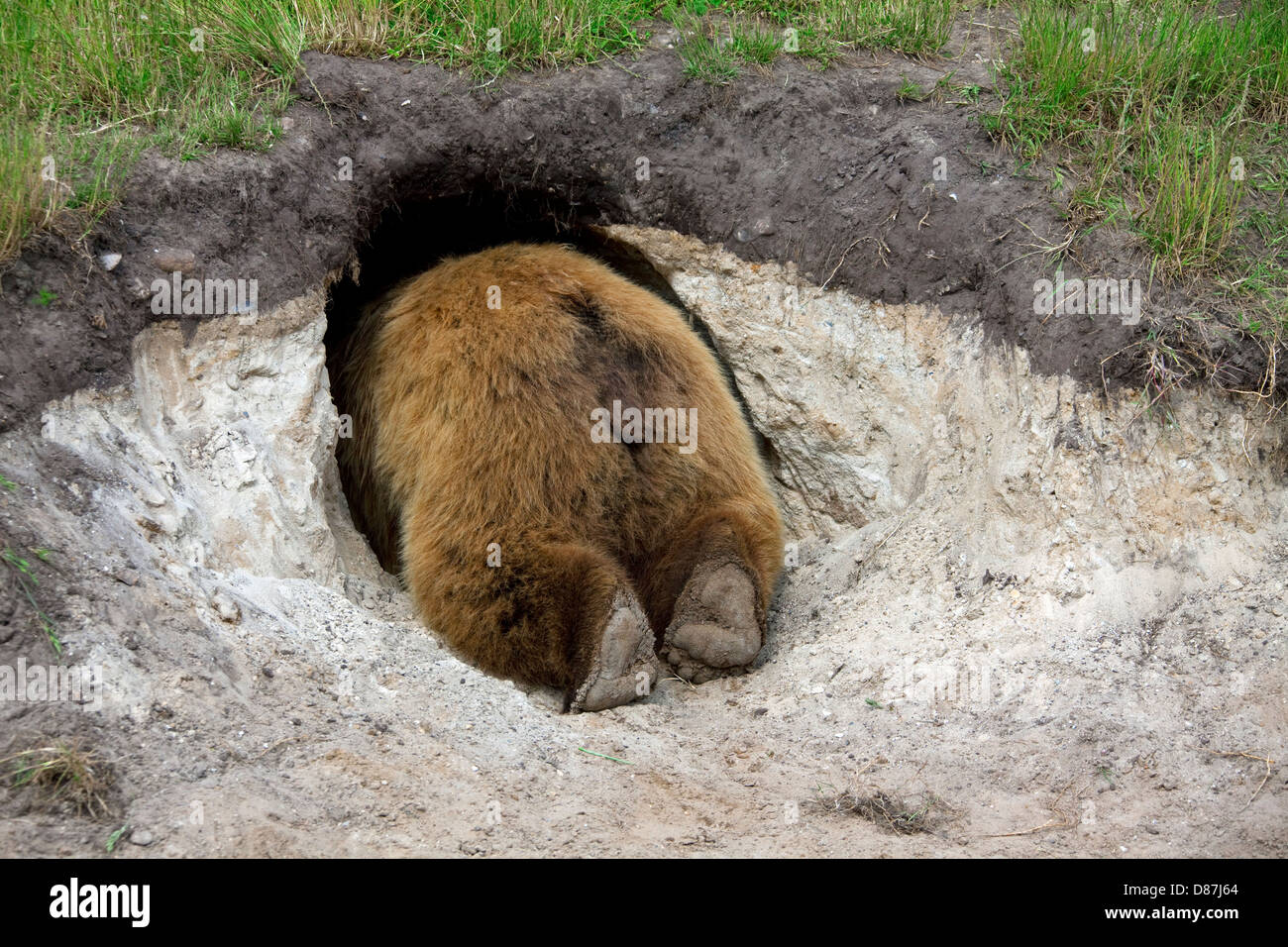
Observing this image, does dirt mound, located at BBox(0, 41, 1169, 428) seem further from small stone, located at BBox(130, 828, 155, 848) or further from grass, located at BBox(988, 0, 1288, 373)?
small stone, located at BBox(130, 828, 155, 848)

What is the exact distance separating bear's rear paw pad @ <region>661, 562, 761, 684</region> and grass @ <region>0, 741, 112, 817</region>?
6.58 feet

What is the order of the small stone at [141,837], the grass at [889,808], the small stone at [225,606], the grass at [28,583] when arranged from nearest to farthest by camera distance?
1. the small stone at [141,837]
2. the grass at [28,583]
3. the grass at [889,808]
4. the small stone at [225,606]

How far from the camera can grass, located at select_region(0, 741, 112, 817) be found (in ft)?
8.68

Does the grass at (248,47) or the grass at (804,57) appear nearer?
the grass at (804,57)

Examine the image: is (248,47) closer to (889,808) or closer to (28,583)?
(28,583)

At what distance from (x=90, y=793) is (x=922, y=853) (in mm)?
2158

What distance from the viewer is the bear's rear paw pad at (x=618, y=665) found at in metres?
3.74

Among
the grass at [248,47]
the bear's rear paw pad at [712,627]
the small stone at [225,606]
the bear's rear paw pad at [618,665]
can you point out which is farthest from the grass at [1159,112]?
the small stone at [225,606]

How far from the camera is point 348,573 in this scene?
4.58 meters

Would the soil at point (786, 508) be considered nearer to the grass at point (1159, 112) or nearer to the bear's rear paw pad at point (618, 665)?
the bear's rear paw pad at point (618, 665)

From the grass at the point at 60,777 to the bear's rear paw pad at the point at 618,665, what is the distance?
5.12ft

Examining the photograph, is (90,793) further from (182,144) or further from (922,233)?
(922,233)

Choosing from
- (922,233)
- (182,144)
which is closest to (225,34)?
(182,144)

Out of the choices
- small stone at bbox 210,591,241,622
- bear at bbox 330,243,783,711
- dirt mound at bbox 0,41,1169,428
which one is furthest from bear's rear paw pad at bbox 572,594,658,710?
dirt mound at bbox 0,41,1169,428
